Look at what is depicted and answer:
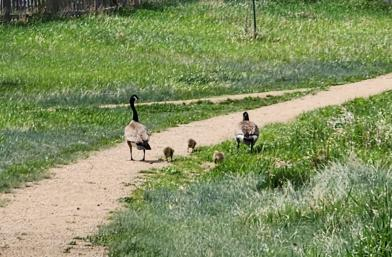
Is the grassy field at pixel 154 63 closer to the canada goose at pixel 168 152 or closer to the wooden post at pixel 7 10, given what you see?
the wooden post at pixel 7 10

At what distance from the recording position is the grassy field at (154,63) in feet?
67.4

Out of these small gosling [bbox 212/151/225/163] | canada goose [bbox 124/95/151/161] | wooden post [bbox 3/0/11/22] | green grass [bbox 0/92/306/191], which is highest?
wooden post [bbox 3/0/11/22]

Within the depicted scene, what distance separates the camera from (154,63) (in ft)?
108

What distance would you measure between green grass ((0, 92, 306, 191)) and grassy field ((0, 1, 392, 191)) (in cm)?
2

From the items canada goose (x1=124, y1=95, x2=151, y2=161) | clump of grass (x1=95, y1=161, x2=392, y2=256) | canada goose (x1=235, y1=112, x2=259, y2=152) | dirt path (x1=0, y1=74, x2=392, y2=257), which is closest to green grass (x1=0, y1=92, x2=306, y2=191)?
dirt path (x1=0, y1=74, x2=392, y2=257)

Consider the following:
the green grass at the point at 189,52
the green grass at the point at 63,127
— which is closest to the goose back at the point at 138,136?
the green grass at the point at 63,127

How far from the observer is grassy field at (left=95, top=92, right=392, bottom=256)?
9.42 meters

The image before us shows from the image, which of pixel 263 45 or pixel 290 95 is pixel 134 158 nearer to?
pixel 290 95

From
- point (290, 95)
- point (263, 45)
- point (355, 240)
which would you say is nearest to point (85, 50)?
point (263, 45)

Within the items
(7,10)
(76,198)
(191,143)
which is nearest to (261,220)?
(76,198)

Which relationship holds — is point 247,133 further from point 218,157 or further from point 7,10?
point 7,10

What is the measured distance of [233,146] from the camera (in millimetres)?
18219

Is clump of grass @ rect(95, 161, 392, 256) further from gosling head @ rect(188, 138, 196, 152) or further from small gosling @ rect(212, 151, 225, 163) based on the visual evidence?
gosling head @ rect(188, 138, 196, 152)

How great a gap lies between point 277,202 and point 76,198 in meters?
3.54
